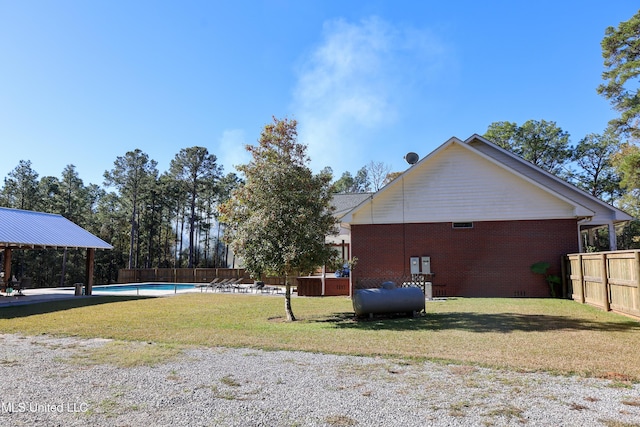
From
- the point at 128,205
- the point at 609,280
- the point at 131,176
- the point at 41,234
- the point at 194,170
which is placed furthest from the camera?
the point at 128,205

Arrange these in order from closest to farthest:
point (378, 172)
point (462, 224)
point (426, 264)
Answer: point (462, 224) → point (426, 264) → point (378, 172)

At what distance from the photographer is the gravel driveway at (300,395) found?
3.90 meters

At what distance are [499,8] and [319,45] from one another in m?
6.51

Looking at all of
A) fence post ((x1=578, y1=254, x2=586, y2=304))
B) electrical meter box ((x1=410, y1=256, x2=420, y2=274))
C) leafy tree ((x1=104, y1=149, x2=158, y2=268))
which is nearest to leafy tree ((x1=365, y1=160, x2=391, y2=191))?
leafy tree ((x1=104, y1=149, x2=158, y2=268))

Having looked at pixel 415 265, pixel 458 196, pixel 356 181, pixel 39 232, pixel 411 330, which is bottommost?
pixel 411 330

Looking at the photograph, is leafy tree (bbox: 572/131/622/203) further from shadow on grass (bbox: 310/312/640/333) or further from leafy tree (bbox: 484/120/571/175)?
shadow on grass (bbox: 310/312/640/333)

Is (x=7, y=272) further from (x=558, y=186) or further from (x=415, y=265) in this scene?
(x=558, y=186)

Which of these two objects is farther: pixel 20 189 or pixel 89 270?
pixel 20 189

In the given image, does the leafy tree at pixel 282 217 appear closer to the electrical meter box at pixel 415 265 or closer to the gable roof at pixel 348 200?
the electrical meter box at pixel 415 265

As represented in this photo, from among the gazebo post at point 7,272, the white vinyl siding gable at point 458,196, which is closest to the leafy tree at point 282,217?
the white vinyl siding gable at point 458,196

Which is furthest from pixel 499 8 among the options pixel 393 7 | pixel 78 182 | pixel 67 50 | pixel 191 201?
pixel 78 182

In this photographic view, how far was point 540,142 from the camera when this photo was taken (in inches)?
1572

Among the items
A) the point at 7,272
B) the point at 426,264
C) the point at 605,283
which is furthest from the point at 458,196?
the point at 7,272

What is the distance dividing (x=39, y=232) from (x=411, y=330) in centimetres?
1879
